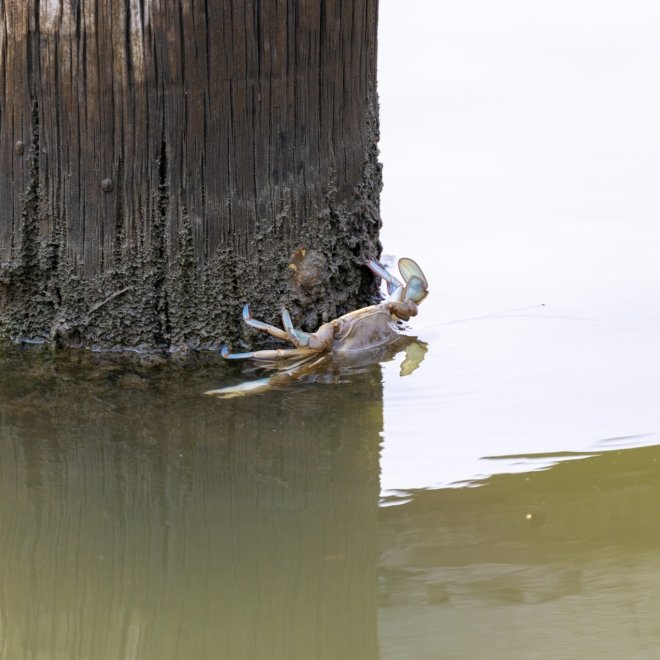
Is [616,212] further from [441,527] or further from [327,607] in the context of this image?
[327,607]

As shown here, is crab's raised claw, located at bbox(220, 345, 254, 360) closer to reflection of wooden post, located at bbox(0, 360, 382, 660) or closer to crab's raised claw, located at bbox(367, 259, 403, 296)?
reflection of wooden post, located at bbox(0, 360, 382, 660)

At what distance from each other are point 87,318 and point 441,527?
1.93 metres

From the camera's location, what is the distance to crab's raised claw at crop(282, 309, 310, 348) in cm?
456

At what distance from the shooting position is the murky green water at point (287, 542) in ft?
9.57

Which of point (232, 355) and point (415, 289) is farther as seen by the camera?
point (415, 289)

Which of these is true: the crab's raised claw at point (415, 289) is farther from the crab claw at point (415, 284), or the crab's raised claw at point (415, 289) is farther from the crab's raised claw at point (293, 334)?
the crab's raised claw at point (293, 334)

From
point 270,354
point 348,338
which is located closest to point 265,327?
point 270,354

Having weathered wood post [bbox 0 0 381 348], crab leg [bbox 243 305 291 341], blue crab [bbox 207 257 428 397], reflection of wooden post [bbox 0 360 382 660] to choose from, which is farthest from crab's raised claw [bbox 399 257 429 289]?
crab leg [bbox 243 305 291 341]

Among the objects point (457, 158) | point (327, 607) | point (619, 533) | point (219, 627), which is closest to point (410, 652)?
point (327, 607)

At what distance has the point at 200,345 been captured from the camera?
4672 millimetres

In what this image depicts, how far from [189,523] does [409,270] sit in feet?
6.43

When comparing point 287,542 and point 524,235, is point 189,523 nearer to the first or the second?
point 287,542

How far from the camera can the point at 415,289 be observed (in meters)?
5.01

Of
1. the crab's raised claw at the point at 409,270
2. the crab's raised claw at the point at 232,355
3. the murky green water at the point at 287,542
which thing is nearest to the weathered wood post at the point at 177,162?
the crab's raised claw at the point at 232,355
